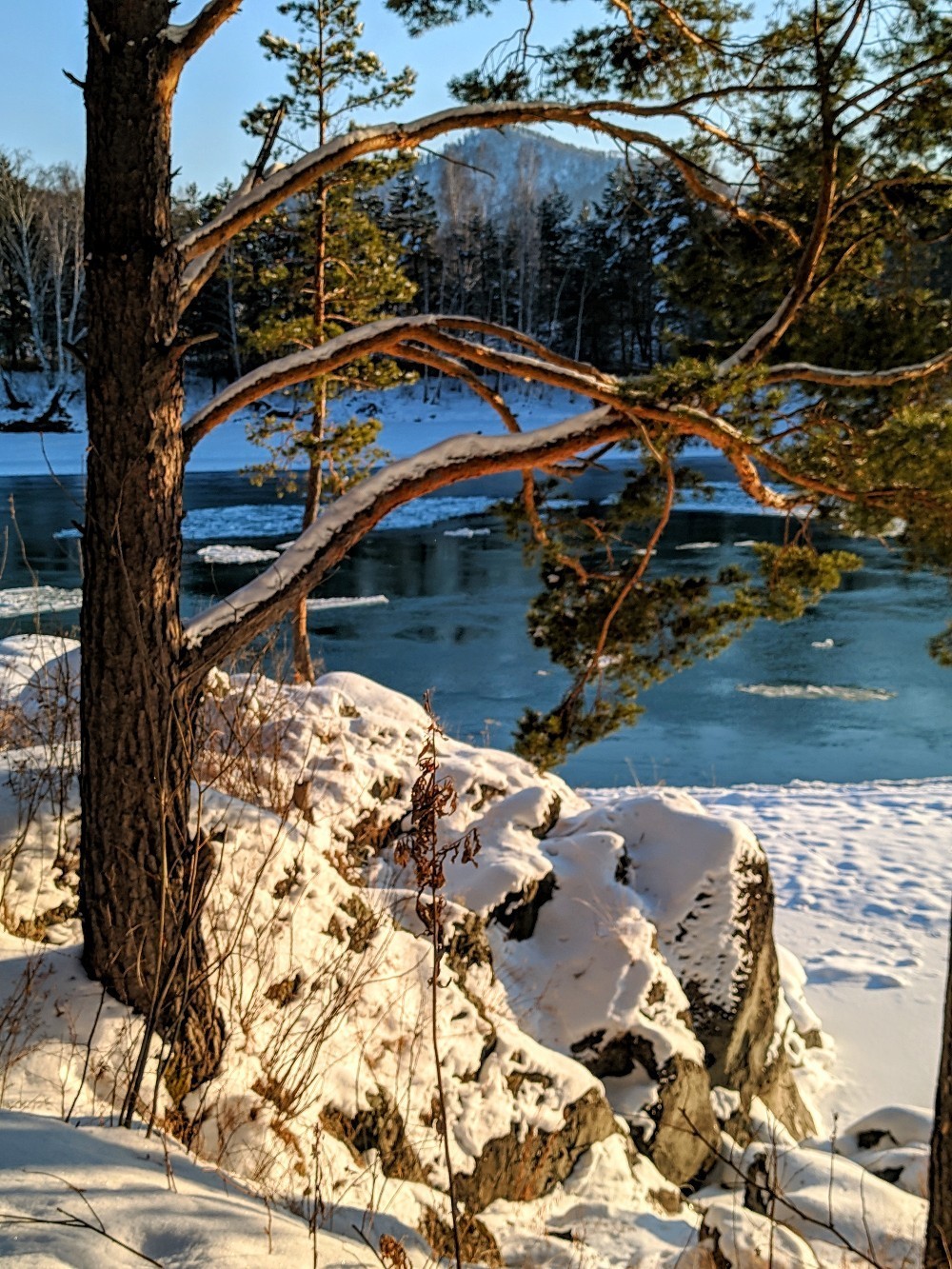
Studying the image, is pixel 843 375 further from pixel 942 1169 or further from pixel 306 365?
pixel 942 1169

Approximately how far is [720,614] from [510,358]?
6.98 ft

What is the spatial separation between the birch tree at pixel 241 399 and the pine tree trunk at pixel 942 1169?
15 mm

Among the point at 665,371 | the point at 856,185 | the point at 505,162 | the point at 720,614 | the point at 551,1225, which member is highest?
the point at 505,162

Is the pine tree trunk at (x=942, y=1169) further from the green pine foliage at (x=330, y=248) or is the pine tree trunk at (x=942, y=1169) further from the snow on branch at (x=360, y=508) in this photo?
the green pine foliage at (x=330, y=248)

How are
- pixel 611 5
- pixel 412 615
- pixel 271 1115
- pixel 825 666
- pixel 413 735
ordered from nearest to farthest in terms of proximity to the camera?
pixel 271 1115 < pixel 611 5 < pixel 413 735 < pixel 825 666 < pixel 412 615

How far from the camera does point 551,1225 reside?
434 centimetres

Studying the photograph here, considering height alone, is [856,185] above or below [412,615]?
above

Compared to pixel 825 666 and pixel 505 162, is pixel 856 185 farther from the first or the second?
pixel 505 162

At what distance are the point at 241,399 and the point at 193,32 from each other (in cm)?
128

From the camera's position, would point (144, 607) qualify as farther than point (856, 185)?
No

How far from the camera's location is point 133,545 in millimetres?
3641


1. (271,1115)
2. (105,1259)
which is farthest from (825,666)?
(105,1259)

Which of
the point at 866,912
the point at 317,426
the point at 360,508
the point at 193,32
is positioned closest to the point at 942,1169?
the point at 360,508

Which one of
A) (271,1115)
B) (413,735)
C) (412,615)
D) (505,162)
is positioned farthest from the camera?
(505,162)
